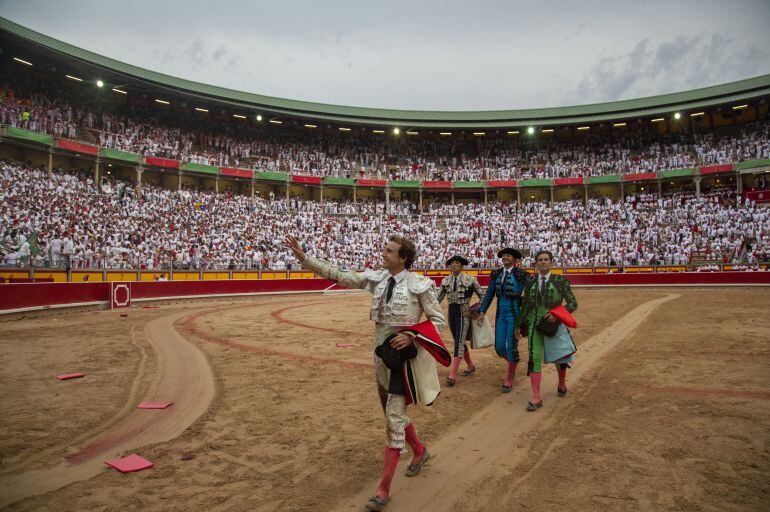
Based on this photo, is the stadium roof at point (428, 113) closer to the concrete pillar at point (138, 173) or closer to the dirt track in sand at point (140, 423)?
the concrete pillar at point (138, 173)

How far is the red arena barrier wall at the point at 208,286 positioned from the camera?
12391 millimetres

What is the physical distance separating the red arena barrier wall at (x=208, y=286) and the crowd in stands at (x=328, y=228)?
1443 millimetres

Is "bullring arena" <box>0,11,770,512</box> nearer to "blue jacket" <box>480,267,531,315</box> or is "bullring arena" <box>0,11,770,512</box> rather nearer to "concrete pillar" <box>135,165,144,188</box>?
"concrete pillar" <box>135,165,144,188</box>

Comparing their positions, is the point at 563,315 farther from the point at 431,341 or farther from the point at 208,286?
the point at 208,286

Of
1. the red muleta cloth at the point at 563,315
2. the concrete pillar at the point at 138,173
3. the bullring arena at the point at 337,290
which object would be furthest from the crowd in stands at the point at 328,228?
the red muleta cloth at the point at 563,315

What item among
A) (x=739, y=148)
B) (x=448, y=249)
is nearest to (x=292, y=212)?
(x=448, y=249)

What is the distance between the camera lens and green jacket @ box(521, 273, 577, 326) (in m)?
5.22

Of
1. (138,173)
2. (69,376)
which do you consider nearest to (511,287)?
(69,376)

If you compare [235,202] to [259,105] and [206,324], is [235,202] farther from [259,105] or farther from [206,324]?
[206,324]

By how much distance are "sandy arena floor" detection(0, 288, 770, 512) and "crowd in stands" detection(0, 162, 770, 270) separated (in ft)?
46.4

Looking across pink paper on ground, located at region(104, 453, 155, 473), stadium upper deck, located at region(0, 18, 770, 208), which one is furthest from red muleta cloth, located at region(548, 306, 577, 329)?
stadium upper deck, located at region(0, 18, 770, 208)

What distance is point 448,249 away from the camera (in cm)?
3167

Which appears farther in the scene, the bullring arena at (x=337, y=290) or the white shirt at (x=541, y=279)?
the white shirt at (x=541, y=279)

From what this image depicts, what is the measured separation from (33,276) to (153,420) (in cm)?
1554
